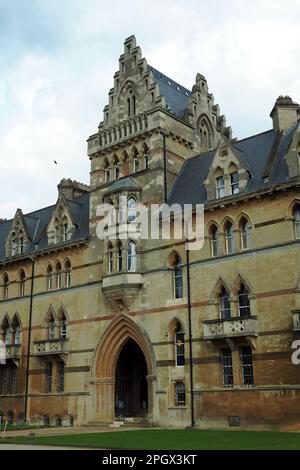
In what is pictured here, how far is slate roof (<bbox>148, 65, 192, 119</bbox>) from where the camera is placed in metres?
39.1

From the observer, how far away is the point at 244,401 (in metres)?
28.0

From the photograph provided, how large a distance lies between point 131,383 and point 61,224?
1234 centimetres

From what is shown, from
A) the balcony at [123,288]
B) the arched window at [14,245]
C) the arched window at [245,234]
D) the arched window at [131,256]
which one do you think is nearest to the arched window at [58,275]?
the arched window at [14,245]

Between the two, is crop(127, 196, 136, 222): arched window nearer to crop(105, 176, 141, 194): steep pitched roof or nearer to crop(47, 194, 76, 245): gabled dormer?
crop(105, 176, 141, 194): steep pitched roof

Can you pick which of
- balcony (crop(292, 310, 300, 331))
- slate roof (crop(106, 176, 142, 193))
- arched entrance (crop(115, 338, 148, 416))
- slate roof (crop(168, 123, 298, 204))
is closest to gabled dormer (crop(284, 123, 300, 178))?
slate roof (crop(168, 123, 298, 204))

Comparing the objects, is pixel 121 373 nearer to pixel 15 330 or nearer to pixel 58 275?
pixel 58 275

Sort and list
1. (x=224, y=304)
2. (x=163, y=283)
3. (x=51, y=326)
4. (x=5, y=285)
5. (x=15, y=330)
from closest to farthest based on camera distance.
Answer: (x=224, y=304), (x=163, y=283), (x=51, y=326), (x=15, y=330), (x=5, y=285)

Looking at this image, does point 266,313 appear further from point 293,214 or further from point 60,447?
point 60,447

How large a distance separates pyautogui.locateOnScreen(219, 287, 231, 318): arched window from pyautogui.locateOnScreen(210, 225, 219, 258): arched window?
6.81 ft

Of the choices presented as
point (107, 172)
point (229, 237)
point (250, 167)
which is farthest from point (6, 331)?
point (250, 167)

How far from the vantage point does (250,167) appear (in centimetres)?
3209

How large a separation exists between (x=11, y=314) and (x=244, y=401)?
21512 millimetres

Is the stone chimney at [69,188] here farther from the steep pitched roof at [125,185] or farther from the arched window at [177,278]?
the arched window at [177,278]

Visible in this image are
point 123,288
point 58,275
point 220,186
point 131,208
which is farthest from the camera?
point 58,275
